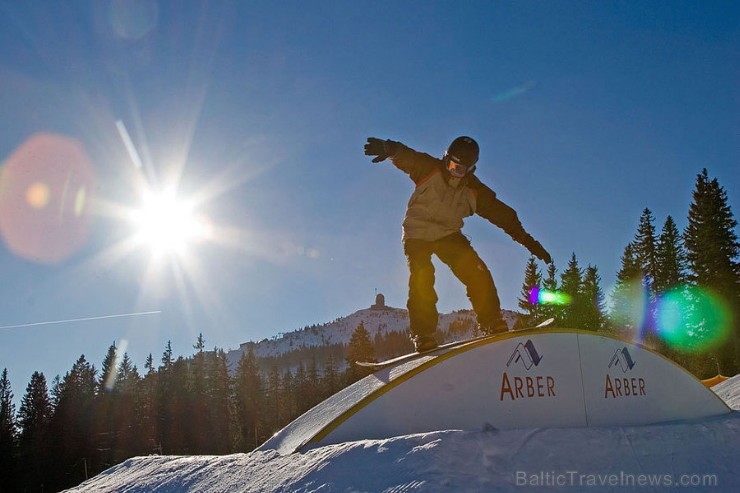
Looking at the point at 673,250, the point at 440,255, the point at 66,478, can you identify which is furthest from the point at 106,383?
the point at 440,255

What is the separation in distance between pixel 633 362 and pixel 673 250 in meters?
43.5

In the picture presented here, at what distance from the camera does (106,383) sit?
61562 mm

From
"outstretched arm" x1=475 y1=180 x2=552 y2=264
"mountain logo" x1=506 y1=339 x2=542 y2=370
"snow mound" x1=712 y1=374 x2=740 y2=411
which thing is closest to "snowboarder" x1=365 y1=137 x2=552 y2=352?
"outstretched arm" x1=475 y1=180 x2=552 y2=264

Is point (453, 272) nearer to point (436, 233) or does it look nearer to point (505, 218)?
point (436, 233)

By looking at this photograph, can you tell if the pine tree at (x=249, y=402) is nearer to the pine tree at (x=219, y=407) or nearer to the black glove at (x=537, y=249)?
the pine tree at (x=219, y=407)

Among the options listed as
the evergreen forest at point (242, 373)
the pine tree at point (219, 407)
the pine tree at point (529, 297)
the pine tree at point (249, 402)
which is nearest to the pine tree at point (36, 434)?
the evergreen forest at point (242, 373)

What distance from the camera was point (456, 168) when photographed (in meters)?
5.41

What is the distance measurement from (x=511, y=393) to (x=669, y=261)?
44.6 meters

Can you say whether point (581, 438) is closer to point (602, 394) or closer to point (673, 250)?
point (602, 394)

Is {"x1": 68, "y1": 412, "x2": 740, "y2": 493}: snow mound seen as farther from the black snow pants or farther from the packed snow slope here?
the black snow pants

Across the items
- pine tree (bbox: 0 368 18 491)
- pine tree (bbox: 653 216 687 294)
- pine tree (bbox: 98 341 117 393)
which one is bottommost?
pine tree (bbox: 0 368 18 491)

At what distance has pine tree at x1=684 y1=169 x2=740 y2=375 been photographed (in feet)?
110

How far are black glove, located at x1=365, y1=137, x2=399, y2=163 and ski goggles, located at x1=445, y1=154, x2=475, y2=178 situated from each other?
59cm

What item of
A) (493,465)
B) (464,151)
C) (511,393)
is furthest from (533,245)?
(493,465)
